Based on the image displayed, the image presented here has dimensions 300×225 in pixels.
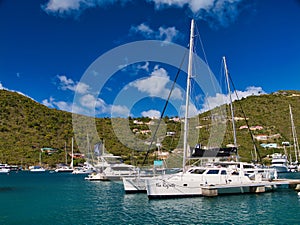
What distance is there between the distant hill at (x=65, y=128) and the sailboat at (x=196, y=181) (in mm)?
47596

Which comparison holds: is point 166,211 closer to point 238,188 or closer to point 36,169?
point 238,188

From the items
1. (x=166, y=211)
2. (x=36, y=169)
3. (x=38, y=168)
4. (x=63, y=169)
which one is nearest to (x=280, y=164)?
(x=166, y=211)

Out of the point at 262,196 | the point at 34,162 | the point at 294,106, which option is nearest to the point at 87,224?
the point at 262,196

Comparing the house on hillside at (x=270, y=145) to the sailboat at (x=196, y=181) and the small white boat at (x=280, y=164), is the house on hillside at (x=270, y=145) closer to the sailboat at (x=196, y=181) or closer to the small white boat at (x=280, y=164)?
the small white boat at (x=280, y=164)

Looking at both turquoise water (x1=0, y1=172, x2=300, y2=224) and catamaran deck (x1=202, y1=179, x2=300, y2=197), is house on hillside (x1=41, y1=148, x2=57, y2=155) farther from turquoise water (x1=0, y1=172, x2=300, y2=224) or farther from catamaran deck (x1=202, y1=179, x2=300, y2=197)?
catamaran deck (x1=202, y1=179, x2=300, y2=197)

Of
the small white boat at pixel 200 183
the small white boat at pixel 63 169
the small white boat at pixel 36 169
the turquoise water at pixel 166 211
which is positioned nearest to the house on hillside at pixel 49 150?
the small white boat at pixel 36 169

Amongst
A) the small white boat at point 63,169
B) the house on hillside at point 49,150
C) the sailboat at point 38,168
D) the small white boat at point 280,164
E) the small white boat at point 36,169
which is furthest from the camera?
the house on hillside at point 49,150

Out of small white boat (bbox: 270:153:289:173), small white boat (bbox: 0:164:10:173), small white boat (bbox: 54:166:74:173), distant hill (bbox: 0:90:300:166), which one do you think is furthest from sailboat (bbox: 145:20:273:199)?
small white boat (bbox: 0:164:10:173)

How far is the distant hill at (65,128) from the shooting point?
91056mm

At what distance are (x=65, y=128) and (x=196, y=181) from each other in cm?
9840

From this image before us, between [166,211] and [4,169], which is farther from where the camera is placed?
[4,169]

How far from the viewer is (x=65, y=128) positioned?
11788 centimetres

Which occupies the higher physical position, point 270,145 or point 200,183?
point 270,145

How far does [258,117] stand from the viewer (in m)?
105
